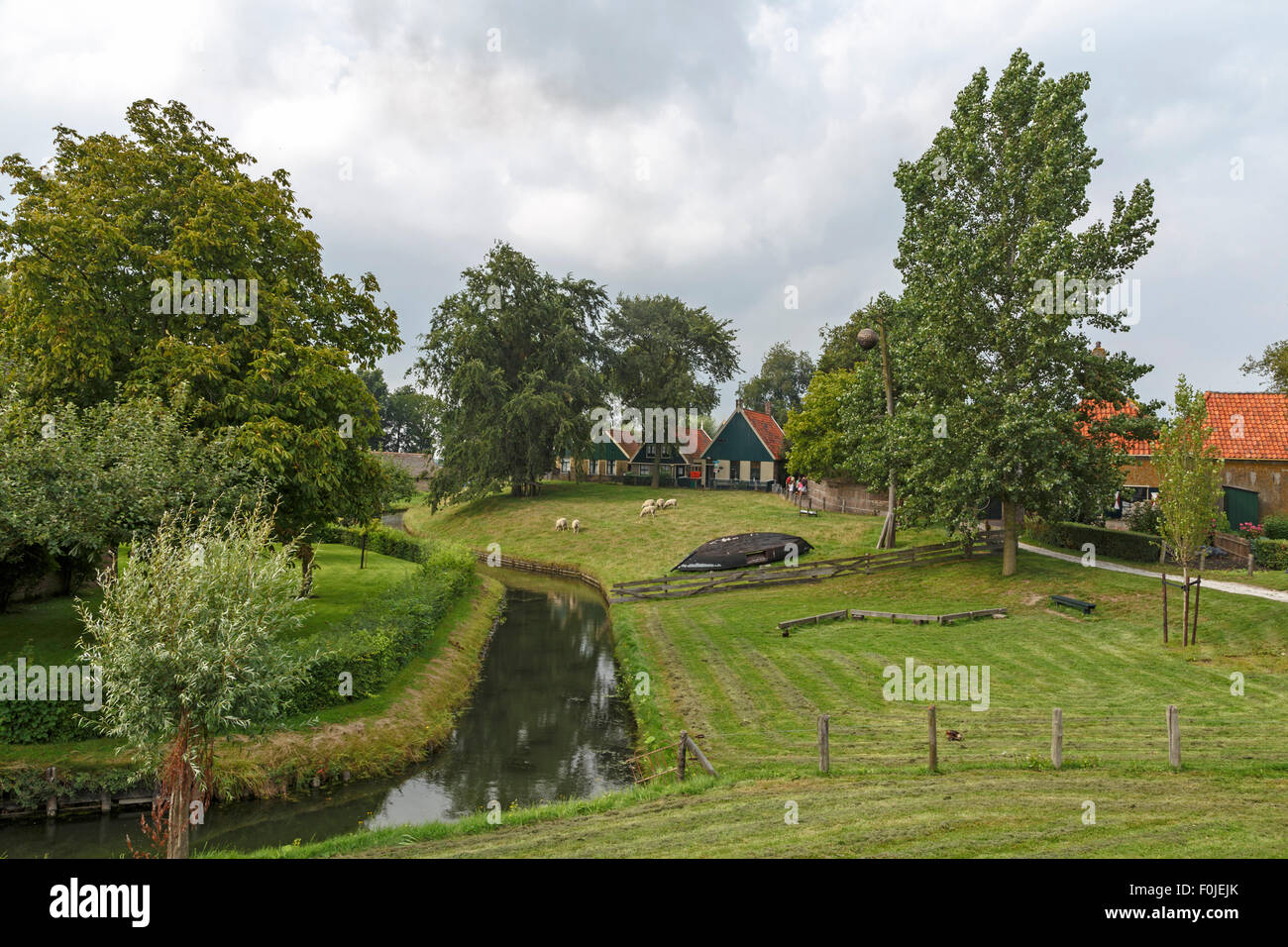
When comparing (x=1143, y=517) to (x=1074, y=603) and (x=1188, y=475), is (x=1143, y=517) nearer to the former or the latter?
(x=1074, y=603)

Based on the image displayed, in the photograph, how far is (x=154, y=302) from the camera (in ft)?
71.6

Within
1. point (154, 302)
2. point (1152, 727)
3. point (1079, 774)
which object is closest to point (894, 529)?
point (1152, 727)

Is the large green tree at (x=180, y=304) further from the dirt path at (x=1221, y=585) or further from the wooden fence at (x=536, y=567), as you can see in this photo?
the dirt path at (x=1221, y=585)

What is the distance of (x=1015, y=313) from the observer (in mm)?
30047

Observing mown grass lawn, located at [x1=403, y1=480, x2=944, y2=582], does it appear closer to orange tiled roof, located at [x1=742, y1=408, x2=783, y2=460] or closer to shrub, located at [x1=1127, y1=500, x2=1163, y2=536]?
orange tiled roof, located at [x1=742, y1=408, x2=783, y2=460]

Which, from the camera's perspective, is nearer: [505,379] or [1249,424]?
[1249,424]

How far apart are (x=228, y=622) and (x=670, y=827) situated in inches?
305

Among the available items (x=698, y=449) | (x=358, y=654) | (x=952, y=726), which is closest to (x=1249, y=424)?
(x=952, y=726)

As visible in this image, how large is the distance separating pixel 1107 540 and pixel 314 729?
35674mm

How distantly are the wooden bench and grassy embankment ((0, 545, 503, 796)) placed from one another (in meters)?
21.9

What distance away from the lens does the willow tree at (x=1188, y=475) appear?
2080 centimetres

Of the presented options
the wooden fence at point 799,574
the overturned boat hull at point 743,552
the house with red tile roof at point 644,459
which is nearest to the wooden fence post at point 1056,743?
the wooden fence at point 799,574

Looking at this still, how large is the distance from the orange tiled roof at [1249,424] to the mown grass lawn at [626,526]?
51.5 ft
